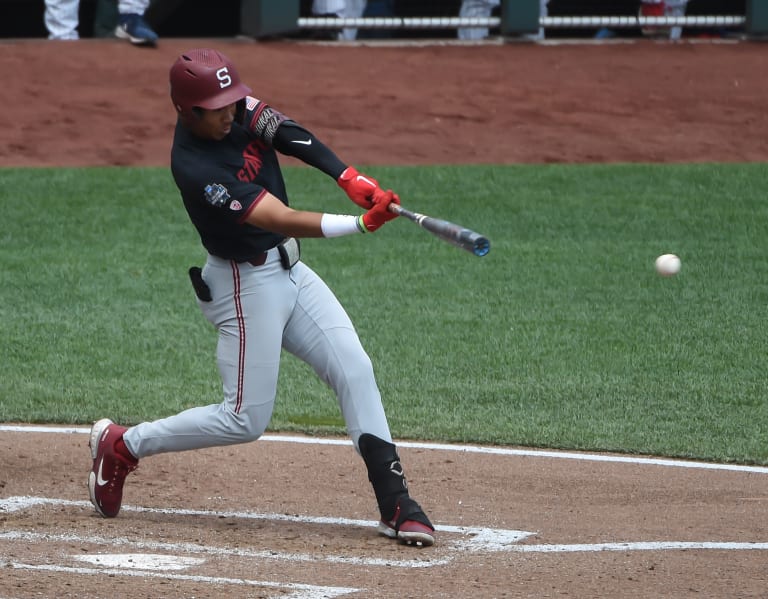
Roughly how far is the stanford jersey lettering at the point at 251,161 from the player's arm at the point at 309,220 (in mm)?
265

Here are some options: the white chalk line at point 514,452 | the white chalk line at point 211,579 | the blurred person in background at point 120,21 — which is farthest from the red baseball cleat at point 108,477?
the blurred person in background at point 120,21

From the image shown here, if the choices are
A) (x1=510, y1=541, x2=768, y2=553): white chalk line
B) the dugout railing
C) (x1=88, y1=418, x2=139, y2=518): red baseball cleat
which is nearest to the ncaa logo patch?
(x1=88, y1=418, x2=139, y2=518): red baseball cleat

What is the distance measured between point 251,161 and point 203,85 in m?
0.33

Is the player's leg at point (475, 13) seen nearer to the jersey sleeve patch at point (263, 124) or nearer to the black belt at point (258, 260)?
the jersey sleeve patch at point (263, 124)

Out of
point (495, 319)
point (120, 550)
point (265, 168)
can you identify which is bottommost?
point (495, 319)

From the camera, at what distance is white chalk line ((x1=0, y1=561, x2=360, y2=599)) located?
154 inches

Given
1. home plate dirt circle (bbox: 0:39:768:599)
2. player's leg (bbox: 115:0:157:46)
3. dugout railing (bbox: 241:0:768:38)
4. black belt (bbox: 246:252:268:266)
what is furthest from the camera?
dugout railing (bbox: 241:0:768:38)

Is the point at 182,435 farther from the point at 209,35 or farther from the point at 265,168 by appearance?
the point at 209,35

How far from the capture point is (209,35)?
14.9 m

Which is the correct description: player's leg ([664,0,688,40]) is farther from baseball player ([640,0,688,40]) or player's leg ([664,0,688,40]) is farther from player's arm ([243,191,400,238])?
player's arm ([243,191,400,238])

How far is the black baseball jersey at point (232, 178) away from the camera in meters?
4.32

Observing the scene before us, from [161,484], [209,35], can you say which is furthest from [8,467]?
[209,35]

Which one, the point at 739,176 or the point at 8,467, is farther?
the point at 739,176

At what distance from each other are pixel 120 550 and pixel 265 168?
4.42 feet
